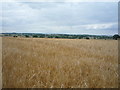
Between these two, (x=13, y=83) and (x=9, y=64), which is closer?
(x=13, y=83)

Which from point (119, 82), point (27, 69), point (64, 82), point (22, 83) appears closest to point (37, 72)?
point (27, 69)

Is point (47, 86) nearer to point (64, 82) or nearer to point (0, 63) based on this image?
point (64, 82)

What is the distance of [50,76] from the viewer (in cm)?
279

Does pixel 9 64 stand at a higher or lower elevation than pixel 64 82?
higher

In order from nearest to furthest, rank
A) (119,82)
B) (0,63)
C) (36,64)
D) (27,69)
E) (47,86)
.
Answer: (47,86)
(119,82)
(27,69)
(36,64)
(0,63)

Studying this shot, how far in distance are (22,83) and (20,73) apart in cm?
35

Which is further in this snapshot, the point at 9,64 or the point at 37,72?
the point at 9,64

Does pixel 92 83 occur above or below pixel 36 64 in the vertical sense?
below

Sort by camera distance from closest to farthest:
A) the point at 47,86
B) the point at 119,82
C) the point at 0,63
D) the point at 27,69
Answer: the point at 47,86, the point at 119,82, the point at 27,69, the point at 0,63

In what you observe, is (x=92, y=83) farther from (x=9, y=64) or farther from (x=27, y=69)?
(x=9, y=64)

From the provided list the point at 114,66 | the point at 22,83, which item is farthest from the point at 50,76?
the point at 114,66

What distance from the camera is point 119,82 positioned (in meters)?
2.78

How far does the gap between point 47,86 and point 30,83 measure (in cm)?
33

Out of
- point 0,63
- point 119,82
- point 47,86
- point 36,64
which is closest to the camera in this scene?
point 47,86
